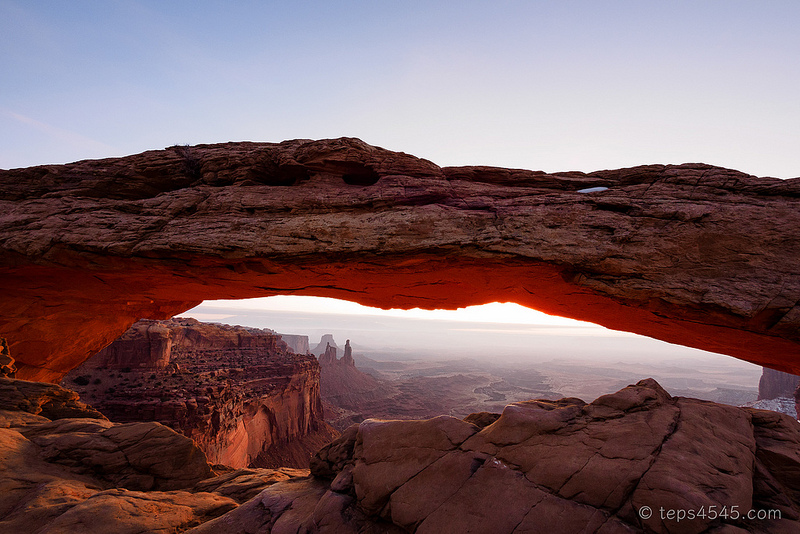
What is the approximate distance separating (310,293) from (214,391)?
1794cm

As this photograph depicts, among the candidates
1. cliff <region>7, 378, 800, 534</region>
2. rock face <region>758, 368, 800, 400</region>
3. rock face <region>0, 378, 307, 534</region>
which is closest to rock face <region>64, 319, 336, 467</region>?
rock face <region>0, 378, 307, 534</region>

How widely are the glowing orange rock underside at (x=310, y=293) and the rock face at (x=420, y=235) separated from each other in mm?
96

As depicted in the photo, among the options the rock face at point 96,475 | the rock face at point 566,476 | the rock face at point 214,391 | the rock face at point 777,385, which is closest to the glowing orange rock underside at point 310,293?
the rock face at point 566,476

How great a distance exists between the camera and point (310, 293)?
13023 mm

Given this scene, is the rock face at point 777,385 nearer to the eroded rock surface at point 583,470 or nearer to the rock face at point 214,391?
the eroded rock surface at point 583,470

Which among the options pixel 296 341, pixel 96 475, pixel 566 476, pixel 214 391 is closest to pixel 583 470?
pixel 566 476

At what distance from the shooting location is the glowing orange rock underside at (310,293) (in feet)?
30.4

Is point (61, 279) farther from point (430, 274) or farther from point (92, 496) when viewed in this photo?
point (430, 274)

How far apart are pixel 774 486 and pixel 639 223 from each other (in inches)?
234

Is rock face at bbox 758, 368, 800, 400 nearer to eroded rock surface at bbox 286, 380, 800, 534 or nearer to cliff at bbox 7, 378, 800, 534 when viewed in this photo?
eroded rock surface at bbox 286, 380, 800, 534

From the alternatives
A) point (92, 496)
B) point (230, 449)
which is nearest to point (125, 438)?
point (92, 496)

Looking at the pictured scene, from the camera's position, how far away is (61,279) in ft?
37.9

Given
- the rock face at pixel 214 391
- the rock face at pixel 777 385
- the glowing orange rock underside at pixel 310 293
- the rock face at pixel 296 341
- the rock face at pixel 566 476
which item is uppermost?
the glowing orange rock underside at pixel 310 293

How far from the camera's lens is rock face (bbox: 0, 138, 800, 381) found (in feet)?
26.0
